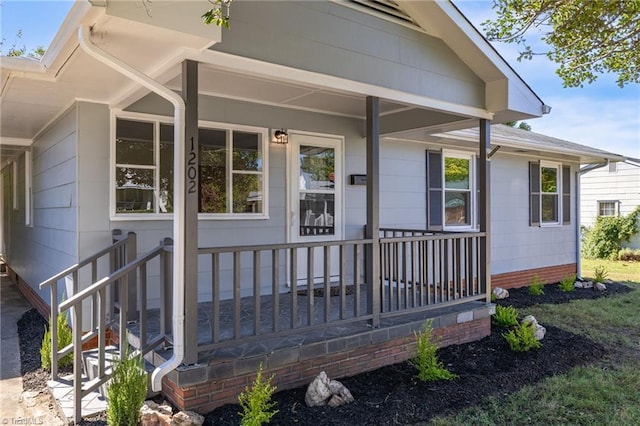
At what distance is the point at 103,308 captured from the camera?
3393 millimetres

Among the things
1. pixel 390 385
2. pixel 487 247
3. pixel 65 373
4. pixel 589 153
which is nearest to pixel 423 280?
pixel 487 247

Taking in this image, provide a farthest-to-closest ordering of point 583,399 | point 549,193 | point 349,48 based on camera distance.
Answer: point 549,193, point 349,48, point 583,399

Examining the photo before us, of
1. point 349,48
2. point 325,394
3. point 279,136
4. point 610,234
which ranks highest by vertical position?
point 349,48

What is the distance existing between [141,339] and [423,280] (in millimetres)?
3070

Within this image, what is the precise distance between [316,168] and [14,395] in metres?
4.19

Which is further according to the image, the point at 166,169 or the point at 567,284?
the point at 567,284

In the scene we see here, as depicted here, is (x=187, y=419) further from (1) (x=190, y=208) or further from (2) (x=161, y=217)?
(2) (x=161, y=217)

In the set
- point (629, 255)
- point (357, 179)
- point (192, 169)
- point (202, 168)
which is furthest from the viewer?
point (629, 255)

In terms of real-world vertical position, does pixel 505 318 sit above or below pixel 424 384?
above

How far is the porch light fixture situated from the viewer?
229 inches

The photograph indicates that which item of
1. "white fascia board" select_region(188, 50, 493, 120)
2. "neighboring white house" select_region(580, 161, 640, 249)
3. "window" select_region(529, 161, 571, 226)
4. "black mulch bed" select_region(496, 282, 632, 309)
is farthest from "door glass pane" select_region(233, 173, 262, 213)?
"neighboring white house" select_region(580, 161, 640, 249)

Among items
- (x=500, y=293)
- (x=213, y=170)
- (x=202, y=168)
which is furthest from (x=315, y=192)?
(x=500, y=293)

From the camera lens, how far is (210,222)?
537cm

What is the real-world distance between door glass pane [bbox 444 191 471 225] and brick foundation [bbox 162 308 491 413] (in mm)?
3510
